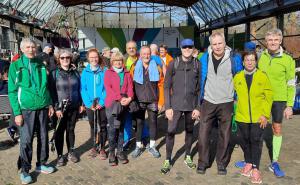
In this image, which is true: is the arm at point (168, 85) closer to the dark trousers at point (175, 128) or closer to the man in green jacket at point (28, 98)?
the dark trousers at point (175, 128)

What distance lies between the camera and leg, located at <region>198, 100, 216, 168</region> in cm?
432

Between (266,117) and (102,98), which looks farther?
(102,98)

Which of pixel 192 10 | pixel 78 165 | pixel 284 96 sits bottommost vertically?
pixel 78 165

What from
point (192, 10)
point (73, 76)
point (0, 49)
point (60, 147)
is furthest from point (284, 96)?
point (192, 10)

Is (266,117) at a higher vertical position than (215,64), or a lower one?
lower

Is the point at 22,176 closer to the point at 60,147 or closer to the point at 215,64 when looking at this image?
the point at 60,147

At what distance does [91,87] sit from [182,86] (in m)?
1.47

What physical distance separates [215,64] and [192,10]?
87.2 ft

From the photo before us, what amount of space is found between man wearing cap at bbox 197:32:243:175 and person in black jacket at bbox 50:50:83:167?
1.92 m

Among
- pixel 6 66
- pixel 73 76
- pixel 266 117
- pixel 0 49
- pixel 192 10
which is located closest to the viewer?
pixel 266 117

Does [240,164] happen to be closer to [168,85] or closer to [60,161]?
[168,85]

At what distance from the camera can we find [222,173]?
4.45 m

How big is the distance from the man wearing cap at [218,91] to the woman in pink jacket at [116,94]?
3.78ft

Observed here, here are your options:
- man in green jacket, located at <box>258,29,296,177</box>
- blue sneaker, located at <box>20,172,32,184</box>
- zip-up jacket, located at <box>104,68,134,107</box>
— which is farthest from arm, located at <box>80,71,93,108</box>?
man in green jacket, located at <box>258,29,296,177</box>
